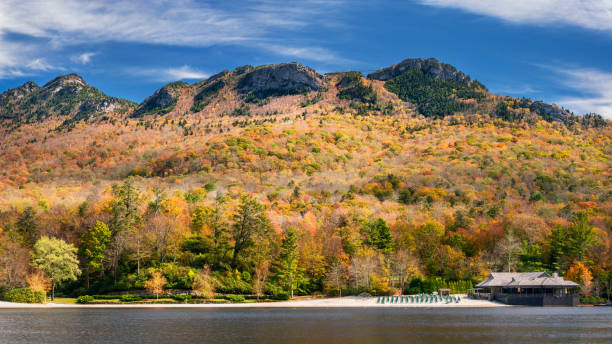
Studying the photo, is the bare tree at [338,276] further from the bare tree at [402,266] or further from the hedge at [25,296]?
the hedge at [25,296]

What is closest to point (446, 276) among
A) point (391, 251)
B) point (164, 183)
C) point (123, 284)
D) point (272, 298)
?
point (391, 251)

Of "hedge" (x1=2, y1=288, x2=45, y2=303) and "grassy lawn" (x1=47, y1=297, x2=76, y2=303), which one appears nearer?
"hedge" (x1=2, y1=288, x2=45, y2=303)

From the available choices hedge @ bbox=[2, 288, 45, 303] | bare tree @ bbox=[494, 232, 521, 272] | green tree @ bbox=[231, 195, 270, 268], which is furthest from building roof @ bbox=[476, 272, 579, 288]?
hedge @ bbox=[2, 288, 45, 303]

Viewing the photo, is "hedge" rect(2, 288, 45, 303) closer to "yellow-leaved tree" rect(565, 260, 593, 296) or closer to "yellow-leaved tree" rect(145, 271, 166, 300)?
"yellow-leaved tree" rect(145, 271, 166, 300)

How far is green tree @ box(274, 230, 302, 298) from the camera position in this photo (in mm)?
88062

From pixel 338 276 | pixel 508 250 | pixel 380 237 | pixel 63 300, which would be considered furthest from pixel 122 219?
pixel 508 250

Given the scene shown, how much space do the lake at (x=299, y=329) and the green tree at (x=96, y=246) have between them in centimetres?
2745

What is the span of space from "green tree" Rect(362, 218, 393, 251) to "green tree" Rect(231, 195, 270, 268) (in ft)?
63.0

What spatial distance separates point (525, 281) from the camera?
3216 inches

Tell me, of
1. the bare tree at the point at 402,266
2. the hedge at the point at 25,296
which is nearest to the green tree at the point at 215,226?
the hedge at the point at 25,296

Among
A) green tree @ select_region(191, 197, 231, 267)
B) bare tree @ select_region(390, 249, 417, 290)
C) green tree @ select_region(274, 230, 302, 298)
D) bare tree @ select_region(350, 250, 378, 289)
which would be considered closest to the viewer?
bare tree @ select_region(350, 250, 378, 289)

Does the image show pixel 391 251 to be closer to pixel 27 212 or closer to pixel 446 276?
pixel 446 276

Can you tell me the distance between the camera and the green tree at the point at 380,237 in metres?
96.8

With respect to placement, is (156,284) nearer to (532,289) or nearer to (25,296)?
(25,296)
